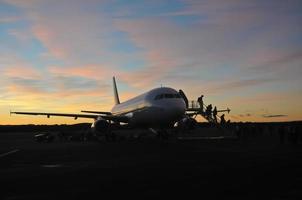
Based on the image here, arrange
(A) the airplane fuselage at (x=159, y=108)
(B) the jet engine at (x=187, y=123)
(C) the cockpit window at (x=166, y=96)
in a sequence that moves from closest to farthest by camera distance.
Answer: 1. (A) the airplane fuselage at (x=159, y=108)
2. (C) the cockpit window at (x=166, y=96)
3. (B) the jet engine at (x=187, y=123)

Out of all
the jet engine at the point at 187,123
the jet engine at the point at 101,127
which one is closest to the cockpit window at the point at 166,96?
the jet engine at the point at 187,123

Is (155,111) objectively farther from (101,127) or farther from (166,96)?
(101,127)

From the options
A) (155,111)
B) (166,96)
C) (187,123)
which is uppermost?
(166,96)

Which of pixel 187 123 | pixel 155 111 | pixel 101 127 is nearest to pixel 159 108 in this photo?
pixel 155 111

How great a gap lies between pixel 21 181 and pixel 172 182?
462cm

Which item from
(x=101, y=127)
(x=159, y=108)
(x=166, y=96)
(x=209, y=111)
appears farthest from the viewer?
(x=209, y=111)

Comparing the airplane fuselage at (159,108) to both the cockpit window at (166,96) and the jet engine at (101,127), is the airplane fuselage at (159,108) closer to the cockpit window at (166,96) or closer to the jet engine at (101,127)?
the cockpit window at (166,96)

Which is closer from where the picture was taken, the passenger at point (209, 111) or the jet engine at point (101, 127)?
the jet engine at point (101, 127)

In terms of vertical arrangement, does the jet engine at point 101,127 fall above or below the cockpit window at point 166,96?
below

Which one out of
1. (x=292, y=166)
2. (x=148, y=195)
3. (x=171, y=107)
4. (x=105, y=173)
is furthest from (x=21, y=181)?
(x=171, y=107)

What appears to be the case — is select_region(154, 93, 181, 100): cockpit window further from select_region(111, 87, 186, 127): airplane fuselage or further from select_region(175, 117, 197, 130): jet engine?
select_region(175, 117, 197, 130): jet engine

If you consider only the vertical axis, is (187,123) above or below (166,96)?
below

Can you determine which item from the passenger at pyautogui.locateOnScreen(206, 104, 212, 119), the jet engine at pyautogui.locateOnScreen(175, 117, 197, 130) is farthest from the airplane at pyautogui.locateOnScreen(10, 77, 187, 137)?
the passenger at pyautogui.locateOnScreen(206, 104, 212, 119)

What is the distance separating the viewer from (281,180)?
11273mm
